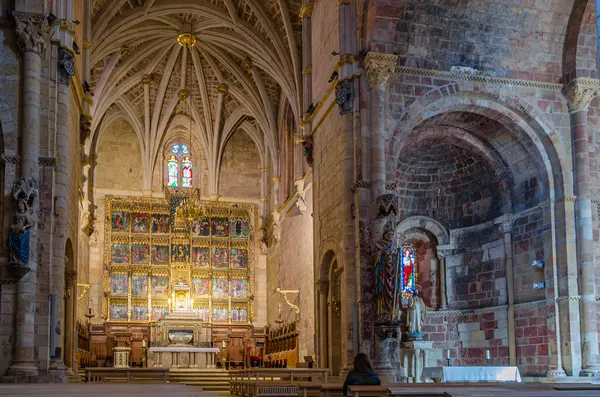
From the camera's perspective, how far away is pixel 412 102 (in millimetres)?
20484

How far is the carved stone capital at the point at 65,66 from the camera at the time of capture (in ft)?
59.3

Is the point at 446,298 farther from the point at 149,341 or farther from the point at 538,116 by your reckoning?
the point at 149,341

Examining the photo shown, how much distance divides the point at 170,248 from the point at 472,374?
2058cm

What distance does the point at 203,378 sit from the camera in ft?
90.3

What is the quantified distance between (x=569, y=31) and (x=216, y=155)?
64.6ft

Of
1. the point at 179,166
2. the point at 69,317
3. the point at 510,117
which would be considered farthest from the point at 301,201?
the point at 69,317

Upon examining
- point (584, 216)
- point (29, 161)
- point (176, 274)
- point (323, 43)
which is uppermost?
point (323, 43)

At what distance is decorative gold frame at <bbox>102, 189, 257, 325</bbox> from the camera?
3525 cm

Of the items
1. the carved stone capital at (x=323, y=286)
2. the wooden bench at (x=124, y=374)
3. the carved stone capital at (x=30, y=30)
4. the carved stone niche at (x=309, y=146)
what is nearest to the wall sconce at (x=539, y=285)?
the carved stone capital at (x=323, y=286)

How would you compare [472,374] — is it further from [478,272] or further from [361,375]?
[361,375]

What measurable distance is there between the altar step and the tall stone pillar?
11046 mm

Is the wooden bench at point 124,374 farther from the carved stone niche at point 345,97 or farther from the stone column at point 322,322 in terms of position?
the carved stone niche at point 345,97

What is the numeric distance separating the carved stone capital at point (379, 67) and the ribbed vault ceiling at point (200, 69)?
9.43 m

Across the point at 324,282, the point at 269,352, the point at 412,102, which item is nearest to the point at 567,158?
the point at 412,102
